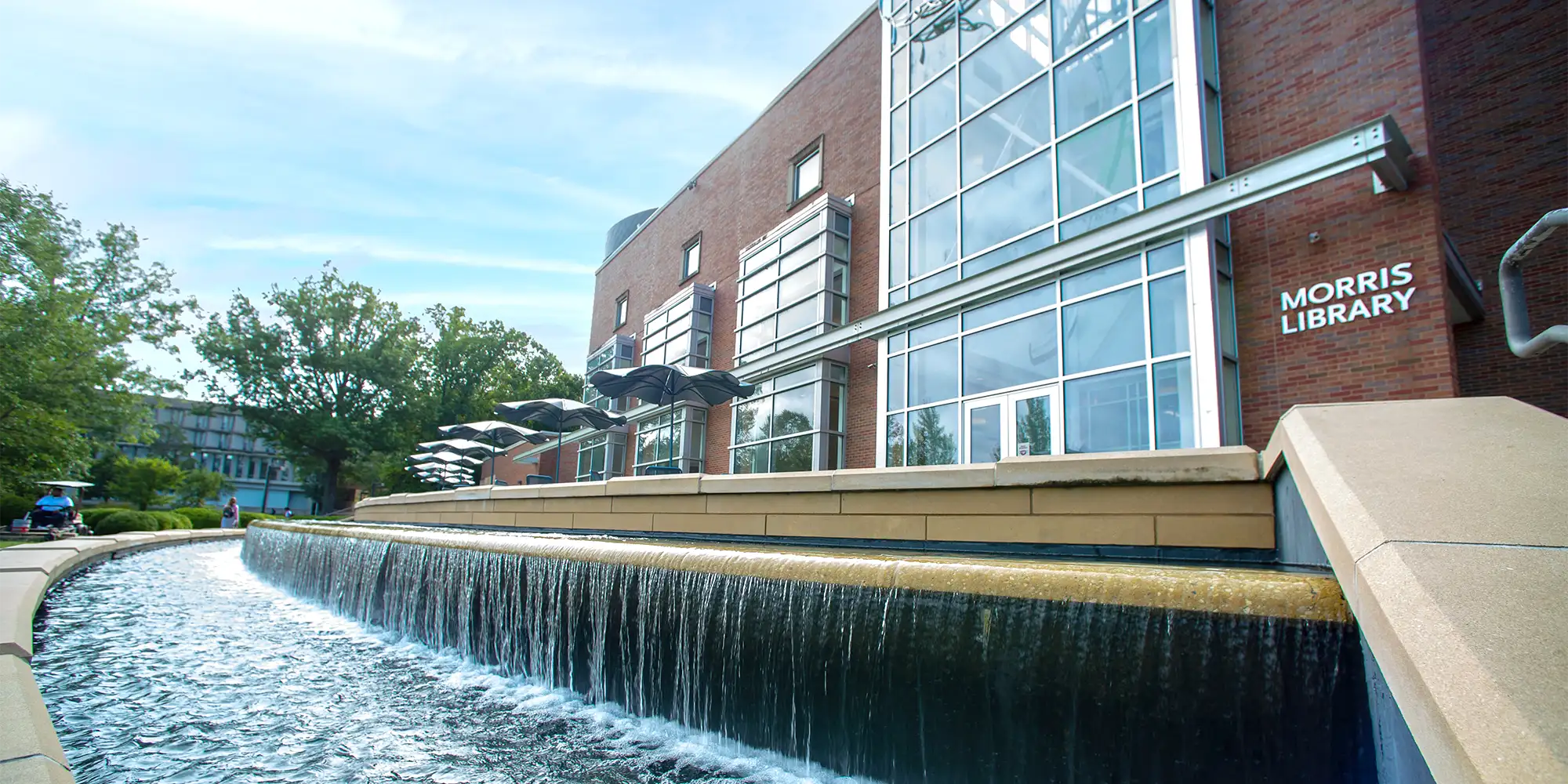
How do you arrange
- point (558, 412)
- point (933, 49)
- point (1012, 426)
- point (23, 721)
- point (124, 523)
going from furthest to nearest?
1. point (124, 523)
2. point (558, 412)
3. point (933, 49)
4. point (1012, 426)
5. point (23, 721)

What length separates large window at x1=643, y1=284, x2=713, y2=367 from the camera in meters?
22.8

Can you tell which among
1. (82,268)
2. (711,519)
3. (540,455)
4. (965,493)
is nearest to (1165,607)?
(965,493)

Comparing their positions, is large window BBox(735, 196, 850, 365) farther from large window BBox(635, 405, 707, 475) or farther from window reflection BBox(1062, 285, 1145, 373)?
window reflection BBox(1062, 285, 1145, 373)

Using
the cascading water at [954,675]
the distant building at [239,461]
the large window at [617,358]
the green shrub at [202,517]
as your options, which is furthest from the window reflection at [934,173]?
the distant building at [239,461]

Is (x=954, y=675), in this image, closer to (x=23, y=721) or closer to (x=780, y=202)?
(x=23, y=721)

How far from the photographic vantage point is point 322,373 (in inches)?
1832

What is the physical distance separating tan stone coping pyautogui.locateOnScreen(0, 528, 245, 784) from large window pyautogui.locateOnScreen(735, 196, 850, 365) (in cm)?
1280

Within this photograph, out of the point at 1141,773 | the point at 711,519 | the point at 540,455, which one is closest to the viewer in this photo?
the point at 1141,773

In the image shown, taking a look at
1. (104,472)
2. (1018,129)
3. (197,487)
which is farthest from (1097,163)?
(104,472)

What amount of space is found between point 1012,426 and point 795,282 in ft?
27.4

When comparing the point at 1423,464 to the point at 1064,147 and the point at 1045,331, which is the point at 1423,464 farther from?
the point at 1064,147

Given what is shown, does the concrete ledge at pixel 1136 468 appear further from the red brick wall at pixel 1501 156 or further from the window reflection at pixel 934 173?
the window reflection at pixel 934 173

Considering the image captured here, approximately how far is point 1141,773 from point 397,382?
2028 inches

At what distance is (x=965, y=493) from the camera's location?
5605mm
